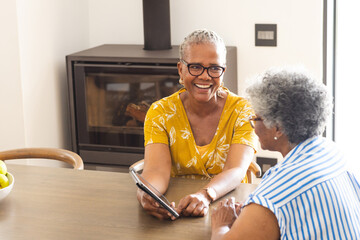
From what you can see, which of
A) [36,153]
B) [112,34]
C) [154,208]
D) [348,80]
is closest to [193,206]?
[154,208]

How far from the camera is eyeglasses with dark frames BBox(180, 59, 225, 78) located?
2.23 meters

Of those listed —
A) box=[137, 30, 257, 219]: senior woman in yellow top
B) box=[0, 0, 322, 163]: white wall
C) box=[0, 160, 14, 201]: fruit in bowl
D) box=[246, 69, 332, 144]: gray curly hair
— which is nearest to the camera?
box=[246, 69, 332, 144]: gray curly hair

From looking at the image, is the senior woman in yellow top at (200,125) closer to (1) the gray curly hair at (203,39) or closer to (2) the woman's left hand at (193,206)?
(1) the gray curly hair at (203,39)

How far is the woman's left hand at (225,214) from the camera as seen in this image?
67.3 inches

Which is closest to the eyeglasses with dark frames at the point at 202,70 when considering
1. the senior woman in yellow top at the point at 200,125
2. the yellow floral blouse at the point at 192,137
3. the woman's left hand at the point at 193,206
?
the senior woman in yellow top at the point at 200,125

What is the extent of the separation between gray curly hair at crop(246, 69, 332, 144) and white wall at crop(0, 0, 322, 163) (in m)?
1.93

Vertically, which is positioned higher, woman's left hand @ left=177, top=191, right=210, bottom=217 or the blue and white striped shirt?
the blue and white striped shirt

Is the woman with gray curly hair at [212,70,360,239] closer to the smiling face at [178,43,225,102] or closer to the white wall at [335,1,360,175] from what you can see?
the smiling face at [178,43,225,102]

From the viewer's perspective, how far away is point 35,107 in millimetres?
3482

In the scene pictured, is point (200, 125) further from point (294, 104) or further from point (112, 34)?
point (112, 34)

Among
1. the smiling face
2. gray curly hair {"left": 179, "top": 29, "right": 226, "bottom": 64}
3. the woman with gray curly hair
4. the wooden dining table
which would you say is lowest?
the wooden dining table

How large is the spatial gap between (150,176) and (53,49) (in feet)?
5.74

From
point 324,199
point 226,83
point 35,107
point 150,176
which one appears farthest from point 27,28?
point 324,199

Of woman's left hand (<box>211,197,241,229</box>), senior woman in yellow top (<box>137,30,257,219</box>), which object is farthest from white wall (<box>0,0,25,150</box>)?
woman's left hand (<box>211,197,241,229</box>)
